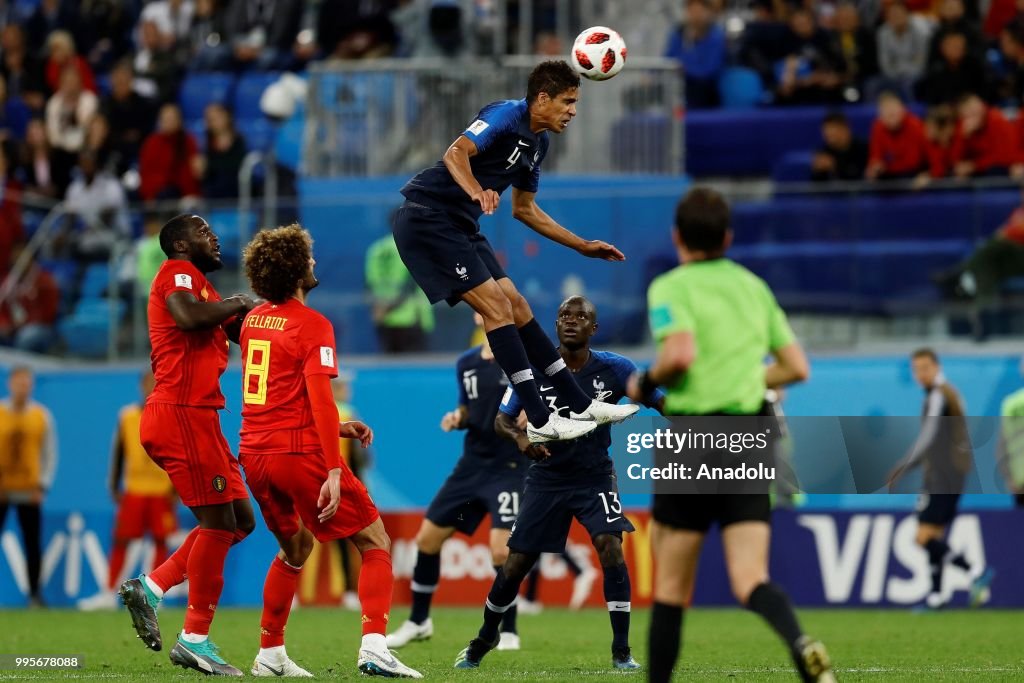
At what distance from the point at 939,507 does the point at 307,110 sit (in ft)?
29.6

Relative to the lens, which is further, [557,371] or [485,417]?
[485,417]

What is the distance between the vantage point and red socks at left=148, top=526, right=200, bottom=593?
30.7 ft

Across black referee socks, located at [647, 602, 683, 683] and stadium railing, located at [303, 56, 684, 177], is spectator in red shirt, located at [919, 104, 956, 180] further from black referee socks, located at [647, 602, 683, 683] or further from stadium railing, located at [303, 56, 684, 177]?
black referee socks, located at [647, 602, 683, 683]

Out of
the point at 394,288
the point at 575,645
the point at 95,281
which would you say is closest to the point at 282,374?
the point at 575,645

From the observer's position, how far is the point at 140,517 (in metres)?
17.7

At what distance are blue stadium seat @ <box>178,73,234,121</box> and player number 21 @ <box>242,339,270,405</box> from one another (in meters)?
15.3

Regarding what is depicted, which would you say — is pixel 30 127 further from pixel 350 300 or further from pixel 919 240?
pixel 919 240

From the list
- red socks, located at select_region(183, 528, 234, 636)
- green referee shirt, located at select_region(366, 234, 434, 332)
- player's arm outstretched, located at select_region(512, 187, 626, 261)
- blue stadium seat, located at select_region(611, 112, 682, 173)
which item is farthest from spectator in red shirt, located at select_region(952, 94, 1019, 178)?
red socks, located at select_region(183, 528, 234, 636)

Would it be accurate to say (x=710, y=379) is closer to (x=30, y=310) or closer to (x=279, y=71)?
(x=30, y=310)

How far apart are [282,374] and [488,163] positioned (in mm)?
1870

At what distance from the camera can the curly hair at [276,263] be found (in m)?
8.80

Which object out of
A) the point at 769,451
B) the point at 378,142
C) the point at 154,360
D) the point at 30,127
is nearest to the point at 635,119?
the point at 378,142

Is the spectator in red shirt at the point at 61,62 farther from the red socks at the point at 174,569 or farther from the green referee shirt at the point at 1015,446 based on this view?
the red socks at the point at 174,569

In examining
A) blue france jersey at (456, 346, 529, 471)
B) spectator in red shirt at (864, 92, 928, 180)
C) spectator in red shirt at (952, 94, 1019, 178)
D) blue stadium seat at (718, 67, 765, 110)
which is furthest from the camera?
blue stadium seat at (718, 67, 765, 110)
